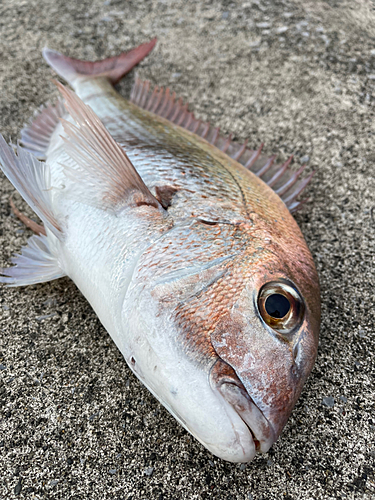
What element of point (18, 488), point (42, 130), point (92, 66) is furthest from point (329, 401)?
point (92, 66)

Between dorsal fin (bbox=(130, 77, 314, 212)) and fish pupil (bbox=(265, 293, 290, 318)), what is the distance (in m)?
0.86

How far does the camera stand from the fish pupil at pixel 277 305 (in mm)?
1353

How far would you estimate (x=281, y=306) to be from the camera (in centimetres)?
137

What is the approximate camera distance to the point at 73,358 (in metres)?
1.93

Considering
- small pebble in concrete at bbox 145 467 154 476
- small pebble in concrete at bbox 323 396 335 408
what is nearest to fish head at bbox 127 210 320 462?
small pebble in concrete at bbox 145 467 154 476

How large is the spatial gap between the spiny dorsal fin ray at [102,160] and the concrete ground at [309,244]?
69 cm

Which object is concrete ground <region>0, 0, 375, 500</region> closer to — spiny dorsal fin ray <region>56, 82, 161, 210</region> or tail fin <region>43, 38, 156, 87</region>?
tail fin <region>43, 38, 156, 87</region>

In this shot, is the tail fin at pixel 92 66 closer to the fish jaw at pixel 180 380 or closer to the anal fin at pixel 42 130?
the anal fin at pixel 42 130

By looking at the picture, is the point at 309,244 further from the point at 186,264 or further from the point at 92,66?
the point at 92,66

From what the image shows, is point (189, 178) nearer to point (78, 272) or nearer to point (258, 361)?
point (78, 272)

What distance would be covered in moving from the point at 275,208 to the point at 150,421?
1.09 m

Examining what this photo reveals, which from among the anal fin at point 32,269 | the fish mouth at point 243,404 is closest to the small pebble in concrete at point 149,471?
the fish mouth at point 243,404

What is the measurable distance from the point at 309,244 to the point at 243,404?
1.37 metres

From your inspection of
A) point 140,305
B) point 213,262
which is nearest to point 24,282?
point 140,305
